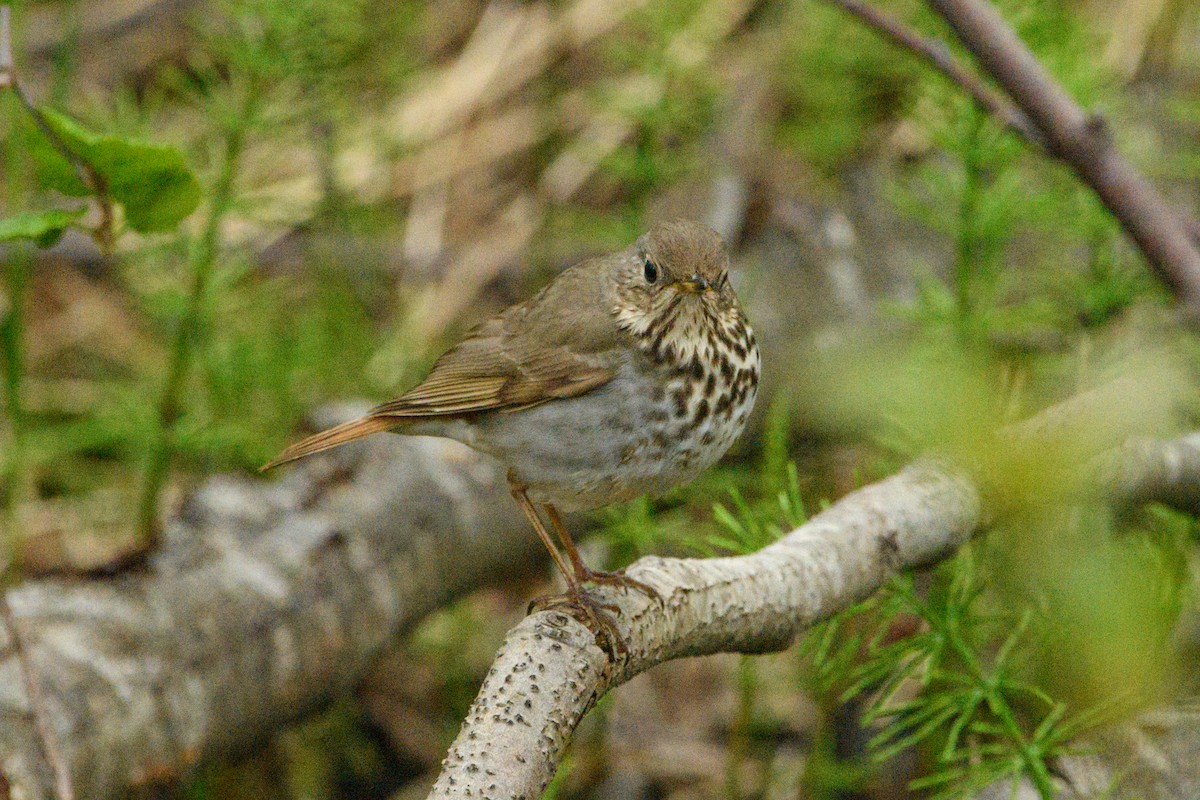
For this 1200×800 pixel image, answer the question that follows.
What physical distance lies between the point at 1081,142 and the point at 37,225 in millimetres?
2069

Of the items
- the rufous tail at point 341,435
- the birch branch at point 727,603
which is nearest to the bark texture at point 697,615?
the birch branch at point 727,603

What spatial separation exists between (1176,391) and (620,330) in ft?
4.00

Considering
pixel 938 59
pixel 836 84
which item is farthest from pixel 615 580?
pixel 836 84

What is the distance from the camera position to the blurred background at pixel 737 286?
294cm

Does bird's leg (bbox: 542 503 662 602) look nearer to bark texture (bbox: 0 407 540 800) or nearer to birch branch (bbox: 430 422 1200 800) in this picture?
birch branch (bbox: 430 422 1200 800)

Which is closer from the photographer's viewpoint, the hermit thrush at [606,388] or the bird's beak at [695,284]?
the hermit thrush at [606,388]

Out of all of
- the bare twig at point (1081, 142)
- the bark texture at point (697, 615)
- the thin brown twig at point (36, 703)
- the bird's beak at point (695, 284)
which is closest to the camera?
the bark texture at point (697, 615)

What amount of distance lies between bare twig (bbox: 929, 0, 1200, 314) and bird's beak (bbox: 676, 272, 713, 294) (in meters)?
0.79

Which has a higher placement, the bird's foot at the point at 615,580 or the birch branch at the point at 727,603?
the bird's foot at the point at 615,580

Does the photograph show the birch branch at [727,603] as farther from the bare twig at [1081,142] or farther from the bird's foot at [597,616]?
the bare twig at [1081,142]

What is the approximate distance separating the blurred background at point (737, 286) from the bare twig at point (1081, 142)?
393 mm

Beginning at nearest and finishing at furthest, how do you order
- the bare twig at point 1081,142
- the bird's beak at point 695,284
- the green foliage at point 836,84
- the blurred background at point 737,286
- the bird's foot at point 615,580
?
the bare twig at point 1081,142 < the bird's foot at point 615,580 < the blurred background at point 737,286 < the bird's beak at point 695,284 < the green foliage at point 836,84

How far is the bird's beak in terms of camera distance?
3074mm

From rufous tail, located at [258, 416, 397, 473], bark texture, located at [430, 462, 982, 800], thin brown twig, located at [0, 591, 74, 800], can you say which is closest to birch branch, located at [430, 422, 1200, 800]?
bark texture, located at [430, 462, 982, 800]
